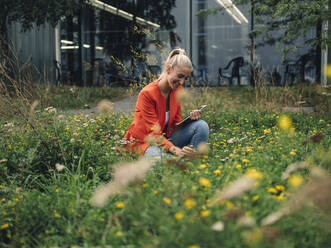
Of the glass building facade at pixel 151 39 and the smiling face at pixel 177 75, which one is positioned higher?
the glass building facade at pixel 151 39

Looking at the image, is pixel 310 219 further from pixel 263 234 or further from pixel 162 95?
pixel 162 95

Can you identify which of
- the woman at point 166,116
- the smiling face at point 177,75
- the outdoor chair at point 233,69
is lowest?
the woman at point 166,116

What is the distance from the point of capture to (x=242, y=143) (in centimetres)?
367

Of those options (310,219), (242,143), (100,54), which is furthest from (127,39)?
(310,219)

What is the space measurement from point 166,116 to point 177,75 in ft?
1.72

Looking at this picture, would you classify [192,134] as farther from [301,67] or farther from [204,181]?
[301,67]

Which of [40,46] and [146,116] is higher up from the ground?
[40,46]

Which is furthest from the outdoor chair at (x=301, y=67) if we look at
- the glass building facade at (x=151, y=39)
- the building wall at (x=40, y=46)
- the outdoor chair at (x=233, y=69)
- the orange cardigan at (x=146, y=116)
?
the orange cardigan at (x=146, y=116)

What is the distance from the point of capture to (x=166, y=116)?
10.9 feet

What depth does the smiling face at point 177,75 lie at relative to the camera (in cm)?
291

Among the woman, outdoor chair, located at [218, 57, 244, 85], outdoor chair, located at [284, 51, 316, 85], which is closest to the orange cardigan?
the woman

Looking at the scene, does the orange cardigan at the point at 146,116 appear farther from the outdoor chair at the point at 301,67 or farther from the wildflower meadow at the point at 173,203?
the outdoor chair at the point at 301,67

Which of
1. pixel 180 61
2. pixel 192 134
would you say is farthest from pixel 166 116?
pixel 180 61

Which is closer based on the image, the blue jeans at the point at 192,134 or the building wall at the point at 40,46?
the blue jeans at the point at 192,134
